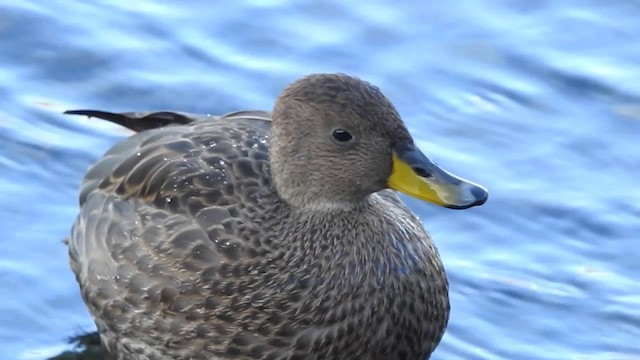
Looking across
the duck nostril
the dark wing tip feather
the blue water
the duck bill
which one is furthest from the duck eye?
the blue water

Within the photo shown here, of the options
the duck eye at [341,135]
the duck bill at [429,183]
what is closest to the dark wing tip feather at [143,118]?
the duck eye at [341,135]

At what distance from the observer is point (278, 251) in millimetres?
7195

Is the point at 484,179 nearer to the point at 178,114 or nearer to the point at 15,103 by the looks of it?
the point at 178,114

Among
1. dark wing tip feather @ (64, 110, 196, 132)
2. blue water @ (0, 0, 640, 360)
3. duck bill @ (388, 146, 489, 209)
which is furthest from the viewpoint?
blue water @ (0, 0, 640, 360)

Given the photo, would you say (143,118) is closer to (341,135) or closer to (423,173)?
(341,135)

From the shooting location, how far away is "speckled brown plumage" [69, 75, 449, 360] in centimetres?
705

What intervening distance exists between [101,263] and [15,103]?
206 cm

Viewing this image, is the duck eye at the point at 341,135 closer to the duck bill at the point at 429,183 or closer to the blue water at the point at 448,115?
the duck bill at the point at 429,183

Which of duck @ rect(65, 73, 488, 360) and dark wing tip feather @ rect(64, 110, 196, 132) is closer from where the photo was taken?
duck @ rect(65, 73, 488, 360)

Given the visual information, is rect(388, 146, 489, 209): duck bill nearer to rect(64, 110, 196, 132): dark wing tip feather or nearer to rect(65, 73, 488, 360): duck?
rect(65, 73, 488, 360): duck

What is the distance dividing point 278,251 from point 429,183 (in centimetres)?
78

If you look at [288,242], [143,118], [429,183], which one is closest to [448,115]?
[143,118]

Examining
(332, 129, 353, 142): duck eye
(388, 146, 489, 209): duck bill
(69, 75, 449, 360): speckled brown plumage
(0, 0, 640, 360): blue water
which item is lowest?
(69, 75, 449, 360): speckled brown plumage

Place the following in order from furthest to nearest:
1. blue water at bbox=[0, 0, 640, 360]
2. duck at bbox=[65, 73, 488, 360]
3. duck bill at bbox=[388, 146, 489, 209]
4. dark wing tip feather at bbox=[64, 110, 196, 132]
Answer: blue water at bbox=[0, 0, 640, 360] < dark wing tip feather at bbox=[64, 110, 196, 132] < duck at bbox=[65, 73, 488, 360] < duck bill at bbox=[388, 146, 489, 209]
